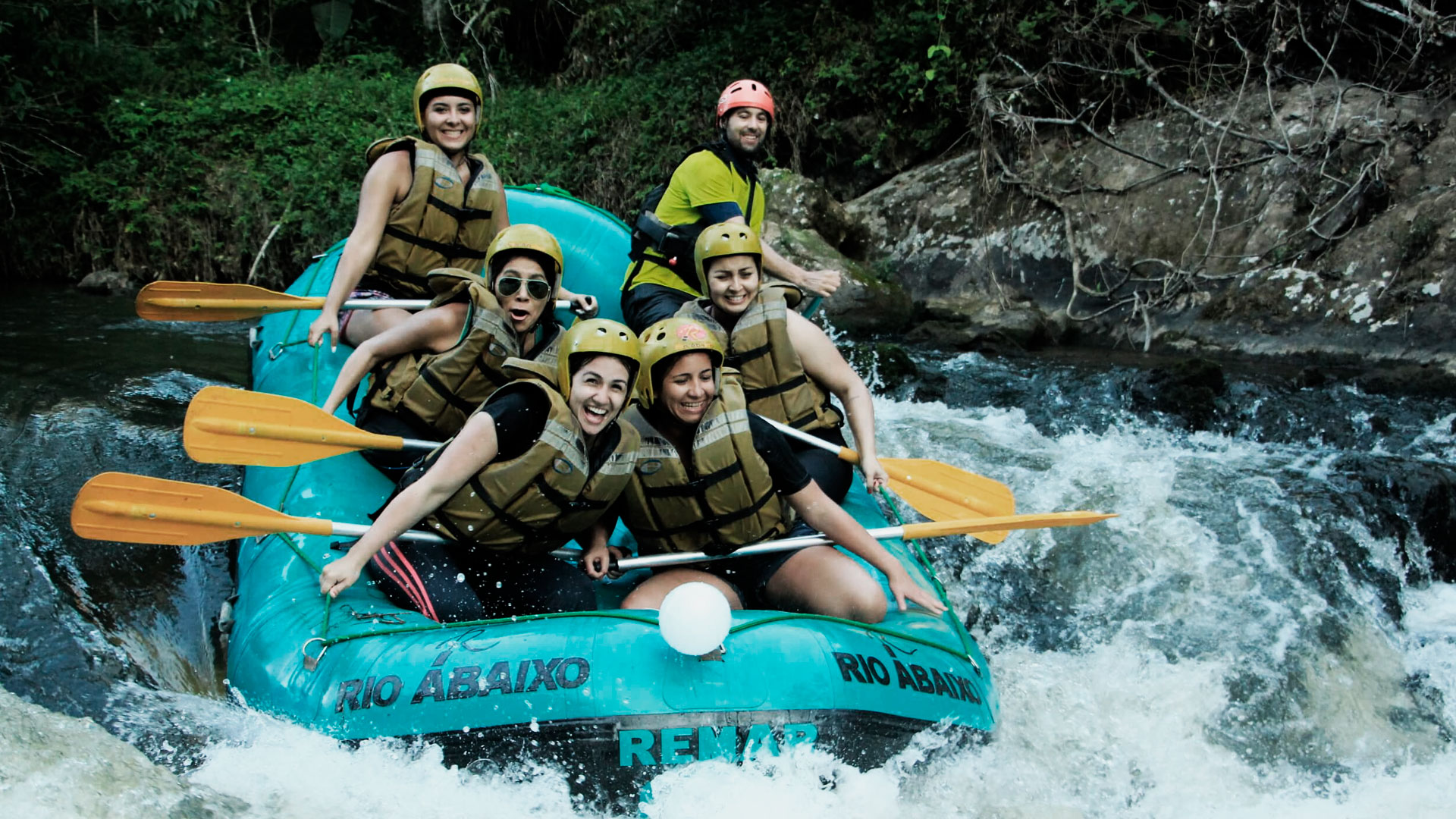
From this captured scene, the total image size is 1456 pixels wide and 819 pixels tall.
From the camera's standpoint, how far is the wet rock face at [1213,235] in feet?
20.1

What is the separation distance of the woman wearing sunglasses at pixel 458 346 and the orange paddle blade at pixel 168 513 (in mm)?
517

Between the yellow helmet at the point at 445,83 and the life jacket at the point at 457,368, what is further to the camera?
the yellow helmet at the point at 445,83

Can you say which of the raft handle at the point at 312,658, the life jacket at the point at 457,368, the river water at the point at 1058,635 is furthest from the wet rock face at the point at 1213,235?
the raft handle at the point at 312,658

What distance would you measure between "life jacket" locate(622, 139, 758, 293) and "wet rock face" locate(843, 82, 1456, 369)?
10.0 ft

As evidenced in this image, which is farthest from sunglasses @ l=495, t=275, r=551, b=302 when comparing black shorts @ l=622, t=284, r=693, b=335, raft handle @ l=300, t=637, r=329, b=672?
raft handle @ l=300, t=637, r=329, b=672

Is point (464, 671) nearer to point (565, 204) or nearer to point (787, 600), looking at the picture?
point (787, 600)

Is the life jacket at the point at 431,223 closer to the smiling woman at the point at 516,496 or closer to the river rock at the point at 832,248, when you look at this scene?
the smiling woman at the point at 516,496

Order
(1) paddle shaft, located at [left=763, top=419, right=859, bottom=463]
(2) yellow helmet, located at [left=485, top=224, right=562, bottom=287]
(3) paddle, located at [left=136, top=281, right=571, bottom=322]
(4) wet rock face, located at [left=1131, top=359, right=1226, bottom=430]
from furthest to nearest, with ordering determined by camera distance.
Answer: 1. (4) wet rock face, located at [left=1131, top=359, right=1226, bottom=430]
2. (3) paddle, located at [left=136, top=281, right=571, bottom=322]
3. (1) paddle shaft, located at [left=763, top=419, right=859, bottom=463]
4. (2) yellow helmet, located at [left=485, top=224, right=562, bottom=287]

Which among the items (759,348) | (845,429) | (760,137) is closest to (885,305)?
(845,429)

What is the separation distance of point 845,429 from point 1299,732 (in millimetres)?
2291

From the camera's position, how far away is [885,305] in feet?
23.5

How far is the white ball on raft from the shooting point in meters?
2.36

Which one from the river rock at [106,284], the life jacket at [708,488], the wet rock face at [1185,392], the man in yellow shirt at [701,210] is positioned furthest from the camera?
the river rock at [106,284]

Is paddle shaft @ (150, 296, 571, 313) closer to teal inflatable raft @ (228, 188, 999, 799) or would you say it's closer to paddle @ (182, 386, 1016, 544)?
paddle @ (182, 386, 1016, 544)
